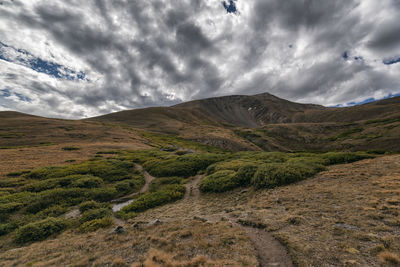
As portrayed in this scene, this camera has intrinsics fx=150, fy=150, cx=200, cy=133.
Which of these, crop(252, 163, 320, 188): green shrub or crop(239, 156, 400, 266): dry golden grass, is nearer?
crop(239, 156, 400, 266): dry golden grass

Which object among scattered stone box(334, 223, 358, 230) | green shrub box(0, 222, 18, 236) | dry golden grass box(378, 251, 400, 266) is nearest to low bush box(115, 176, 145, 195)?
green shrub box(0, 222, 18, 236)

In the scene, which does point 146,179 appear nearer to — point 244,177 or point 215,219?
point 244,177

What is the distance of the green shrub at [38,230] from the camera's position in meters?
9.73

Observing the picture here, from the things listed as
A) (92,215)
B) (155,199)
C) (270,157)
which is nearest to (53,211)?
(92,215)

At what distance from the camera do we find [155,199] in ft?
51.9

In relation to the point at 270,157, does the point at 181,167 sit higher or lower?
lower

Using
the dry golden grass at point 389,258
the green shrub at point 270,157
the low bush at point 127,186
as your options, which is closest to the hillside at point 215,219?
the dry golden grass at point 389,258

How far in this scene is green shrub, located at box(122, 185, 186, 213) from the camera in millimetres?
14398

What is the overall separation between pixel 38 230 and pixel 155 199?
8.44m

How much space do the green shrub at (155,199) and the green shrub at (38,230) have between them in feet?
14.8

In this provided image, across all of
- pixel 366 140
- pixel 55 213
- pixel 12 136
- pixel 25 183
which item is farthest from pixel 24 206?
pixel 366 140

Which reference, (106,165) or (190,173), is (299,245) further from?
(106,165)

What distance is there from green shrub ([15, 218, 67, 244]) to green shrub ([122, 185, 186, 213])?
→ 4513 mm

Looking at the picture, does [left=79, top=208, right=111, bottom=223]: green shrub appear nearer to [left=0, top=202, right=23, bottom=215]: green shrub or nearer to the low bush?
the low bush
